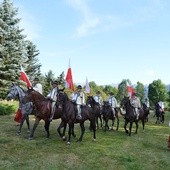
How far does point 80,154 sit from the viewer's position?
1391 cm

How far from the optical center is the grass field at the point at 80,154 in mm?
12281

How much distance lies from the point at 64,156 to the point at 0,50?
95.4 ft

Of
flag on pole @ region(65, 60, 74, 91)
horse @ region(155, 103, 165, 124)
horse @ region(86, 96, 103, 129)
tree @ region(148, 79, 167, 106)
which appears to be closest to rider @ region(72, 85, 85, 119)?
flag on pole @ region(65, 60, 74, 91)

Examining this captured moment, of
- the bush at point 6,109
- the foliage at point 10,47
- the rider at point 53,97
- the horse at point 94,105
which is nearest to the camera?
the rider at point 53,97

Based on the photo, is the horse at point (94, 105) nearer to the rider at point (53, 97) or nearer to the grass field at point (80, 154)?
the grass field at point (80, 154)

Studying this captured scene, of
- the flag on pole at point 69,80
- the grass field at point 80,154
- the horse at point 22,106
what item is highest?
the flag on pole at point 69,80

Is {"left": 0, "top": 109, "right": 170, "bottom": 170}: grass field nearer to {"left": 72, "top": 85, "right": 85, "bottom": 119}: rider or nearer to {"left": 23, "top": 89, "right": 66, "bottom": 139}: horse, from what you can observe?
{"left": 23, "top": 89, "right": 66, "bottom": 139}: horse

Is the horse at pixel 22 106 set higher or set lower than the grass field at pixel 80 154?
higher

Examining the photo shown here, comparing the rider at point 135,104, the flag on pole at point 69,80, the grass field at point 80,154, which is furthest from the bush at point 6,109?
the flag on pole at point 69,80

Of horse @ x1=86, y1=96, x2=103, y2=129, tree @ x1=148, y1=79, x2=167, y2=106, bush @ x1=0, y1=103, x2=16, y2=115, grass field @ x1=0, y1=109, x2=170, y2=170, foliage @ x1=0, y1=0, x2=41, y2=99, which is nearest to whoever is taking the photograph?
grass field @ x1=0, y1=109, x2=170, y2=170

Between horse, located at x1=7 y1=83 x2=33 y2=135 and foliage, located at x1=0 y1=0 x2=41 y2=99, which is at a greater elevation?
foliage, located at x1=0 y1=0 x2=41 y2=99

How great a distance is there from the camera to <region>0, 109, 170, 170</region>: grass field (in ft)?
40.3

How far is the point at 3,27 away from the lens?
42.3 m

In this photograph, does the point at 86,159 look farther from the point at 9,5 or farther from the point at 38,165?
the point at 9,5
